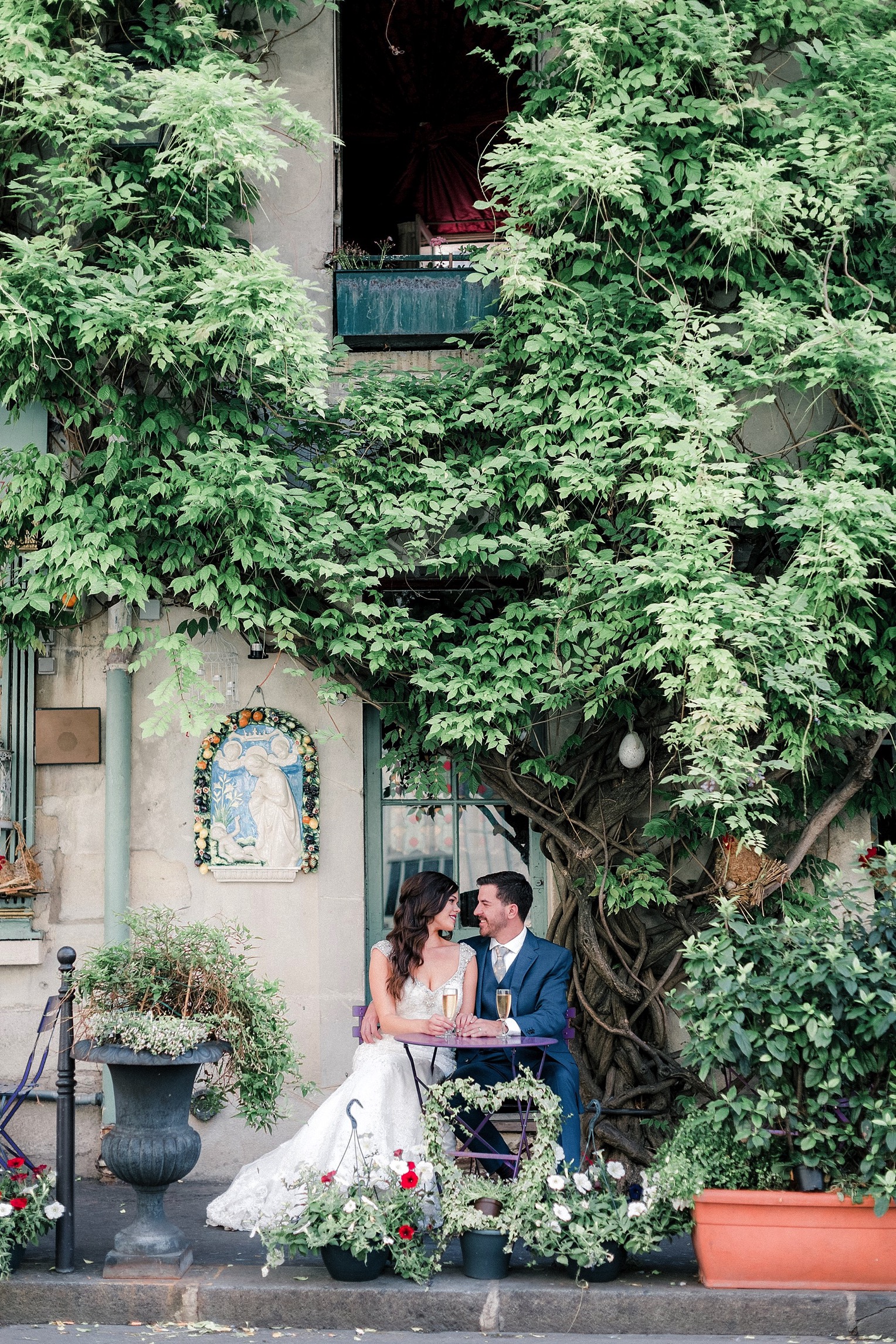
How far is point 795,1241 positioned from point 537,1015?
142 cm

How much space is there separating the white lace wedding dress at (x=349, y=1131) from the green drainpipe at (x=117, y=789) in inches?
62.2

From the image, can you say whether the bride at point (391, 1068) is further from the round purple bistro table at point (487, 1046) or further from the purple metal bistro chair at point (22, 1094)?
the purple metal bistro chair at point (22, 1094)

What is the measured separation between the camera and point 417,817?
300 inches

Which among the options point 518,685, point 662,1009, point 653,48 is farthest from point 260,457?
point 662,1009

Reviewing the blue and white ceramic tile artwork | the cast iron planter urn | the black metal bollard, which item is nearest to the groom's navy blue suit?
the cast iron planter urn

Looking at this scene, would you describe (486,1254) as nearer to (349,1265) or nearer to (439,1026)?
(349,1265)

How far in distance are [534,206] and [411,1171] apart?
16.5 feet

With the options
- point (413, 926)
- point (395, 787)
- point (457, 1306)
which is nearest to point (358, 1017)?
point (413, 926)

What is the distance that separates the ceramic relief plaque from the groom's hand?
4.29 feet

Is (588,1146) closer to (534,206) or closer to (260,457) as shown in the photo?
(260,457)

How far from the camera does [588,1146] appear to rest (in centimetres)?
586

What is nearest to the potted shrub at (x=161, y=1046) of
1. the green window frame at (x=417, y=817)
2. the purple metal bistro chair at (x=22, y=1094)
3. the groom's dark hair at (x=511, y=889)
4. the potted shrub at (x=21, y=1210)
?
the purple metal bistro chair at (x=22, y=1094)

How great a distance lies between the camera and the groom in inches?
229

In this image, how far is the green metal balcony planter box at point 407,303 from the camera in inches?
296
